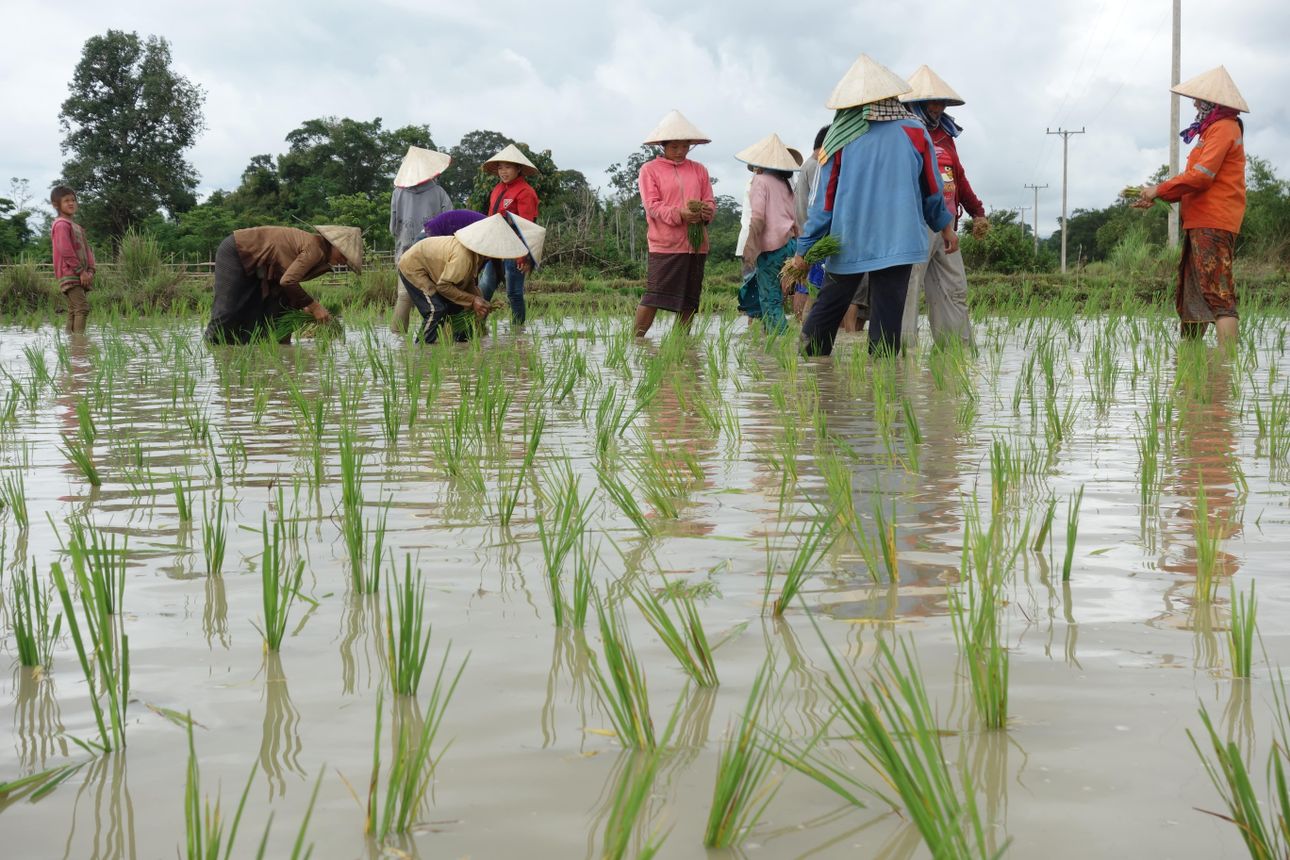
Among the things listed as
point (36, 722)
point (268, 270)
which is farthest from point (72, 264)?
point (36, 722)

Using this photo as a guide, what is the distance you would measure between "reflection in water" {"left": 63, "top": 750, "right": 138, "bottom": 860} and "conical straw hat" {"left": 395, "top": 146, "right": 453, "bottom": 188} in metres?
7.35

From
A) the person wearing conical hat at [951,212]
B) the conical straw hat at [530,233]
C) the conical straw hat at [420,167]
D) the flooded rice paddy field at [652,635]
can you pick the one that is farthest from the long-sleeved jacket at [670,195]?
the flooded rice paddy field at [652,635]

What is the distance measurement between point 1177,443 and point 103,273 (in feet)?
39.5

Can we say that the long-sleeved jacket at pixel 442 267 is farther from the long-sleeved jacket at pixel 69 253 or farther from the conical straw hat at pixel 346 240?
the long-sleeved jacket at pixel 69 253

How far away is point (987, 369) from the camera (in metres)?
5.72

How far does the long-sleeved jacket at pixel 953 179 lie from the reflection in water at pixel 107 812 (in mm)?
5311

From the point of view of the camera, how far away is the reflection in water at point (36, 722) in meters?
1.33

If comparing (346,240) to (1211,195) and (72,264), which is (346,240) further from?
(1211,195)

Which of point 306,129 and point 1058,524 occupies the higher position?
point 306,129

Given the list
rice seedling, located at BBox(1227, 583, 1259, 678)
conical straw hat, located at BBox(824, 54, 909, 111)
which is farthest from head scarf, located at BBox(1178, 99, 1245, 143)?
rice seedling, located at BBox(1227, 583, 1259, 678)

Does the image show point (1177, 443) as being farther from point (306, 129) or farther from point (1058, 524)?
point (306, 129)

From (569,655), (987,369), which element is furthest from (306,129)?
(569,655)

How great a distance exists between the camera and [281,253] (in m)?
7.03

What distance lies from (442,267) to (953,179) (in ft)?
9.02
